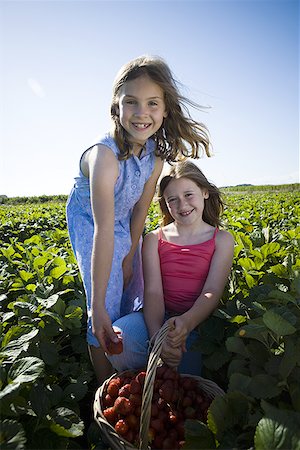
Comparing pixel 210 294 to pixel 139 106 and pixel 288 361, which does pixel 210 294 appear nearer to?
pixel 288 361

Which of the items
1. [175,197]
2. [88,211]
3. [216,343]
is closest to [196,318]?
[216,343]

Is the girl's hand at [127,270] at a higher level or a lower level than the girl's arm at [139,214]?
lower

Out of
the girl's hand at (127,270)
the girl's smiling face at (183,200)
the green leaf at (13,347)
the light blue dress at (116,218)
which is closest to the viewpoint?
the green leaf at (13,347)

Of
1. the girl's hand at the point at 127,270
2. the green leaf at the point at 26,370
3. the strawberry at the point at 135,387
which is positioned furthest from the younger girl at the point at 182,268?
the green leaf at the point at 26,370

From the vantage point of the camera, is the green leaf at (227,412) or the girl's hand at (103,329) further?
the girl's hand at (103,329)

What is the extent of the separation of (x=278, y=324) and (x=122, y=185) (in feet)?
4.55

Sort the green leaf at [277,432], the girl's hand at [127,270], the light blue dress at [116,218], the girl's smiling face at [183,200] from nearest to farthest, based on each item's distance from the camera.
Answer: the green leaf at [277,432]
the light blue dress at [116,218]
the girl's smiling face at [183,200]
the girl's hand at [127,270]

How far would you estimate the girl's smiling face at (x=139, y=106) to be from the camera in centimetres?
232

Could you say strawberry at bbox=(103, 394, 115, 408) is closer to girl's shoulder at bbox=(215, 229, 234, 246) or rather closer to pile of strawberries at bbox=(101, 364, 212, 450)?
pile of strawberries at bbox=(101, 364, 212, 450)

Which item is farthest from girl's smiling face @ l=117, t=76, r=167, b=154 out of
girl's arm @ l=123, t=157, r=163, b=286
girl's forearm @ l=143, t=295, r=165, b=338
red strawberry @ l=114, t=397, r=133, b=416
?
red strawberry @ l=114, t=397, r=133, b=416

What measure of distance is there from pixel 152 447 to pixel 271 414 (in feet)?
2.34

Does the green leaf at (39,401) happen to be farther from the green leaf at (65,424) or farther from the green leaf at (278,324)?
the green leaf at (278,324)

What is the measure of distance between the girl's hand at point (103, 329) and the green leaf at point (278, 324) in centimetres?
91

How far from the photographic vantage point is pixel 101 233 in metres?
2.21
